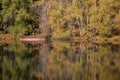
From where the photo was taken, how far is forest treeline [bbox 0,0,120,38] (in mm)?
48938

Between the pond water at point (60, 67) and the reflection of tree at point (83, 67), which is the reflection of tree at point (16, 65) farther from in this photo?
the reflection of tree at point (83, 67)

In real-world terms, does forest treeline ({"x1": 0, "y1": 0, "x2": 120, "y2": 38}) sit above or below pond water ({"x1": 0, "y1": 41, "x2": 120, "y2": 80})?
above

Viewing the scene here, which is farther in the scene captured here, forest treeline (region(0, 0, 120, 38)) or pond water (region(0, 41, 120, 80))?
forest treeline (region(0, 0, 120, 38))

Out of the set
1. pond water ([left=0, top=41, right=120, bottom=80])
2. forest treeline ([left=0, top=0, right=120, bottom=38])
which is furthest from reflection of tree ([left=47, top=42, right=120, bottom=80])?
forest treeline ([left=0, top=0, right=120, bottom=38])

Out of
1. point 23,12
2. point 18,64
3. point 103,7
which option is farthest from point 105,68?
point 23,12

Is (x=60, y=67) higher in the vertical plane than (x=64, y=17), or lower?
lower

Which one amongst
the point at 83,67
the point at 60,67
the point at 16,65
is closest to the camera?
the point at 83,67

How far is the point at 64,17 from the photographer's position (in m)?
51.2

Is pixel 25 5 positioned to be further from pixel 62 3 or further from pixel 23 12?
pixel 62 3

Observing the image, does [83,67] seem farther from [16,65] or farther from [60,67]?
[16,65]

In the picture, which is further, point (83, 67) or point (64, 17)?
point (64, 17)

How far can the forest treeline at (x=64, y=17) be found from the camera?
48938 millimetres

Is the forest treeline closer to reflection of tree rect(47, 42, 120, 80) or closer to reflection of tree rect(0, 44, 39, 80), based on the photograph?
reflection of tree rect(47, 42, 120, 80)

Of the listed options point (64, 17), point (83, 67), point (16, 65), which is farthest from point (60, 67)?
point (64, 17)
